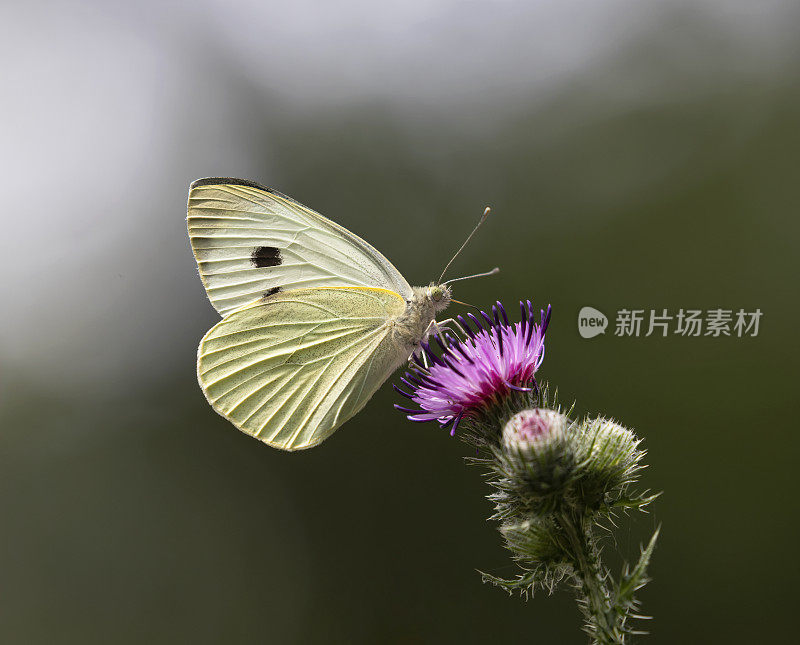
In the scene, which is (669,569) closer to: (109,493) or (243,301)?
(243,301)

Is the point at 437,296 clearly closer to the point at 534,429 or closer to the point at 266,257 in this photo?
the point at 266,257

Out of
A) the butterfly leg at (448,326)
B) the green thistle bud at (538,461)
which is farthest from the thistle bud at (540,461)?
the butterfly leg at (448,326)

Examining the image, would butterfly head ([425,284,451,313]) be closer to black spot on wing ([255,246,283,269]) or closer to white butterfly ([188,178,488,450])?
white butterfly ([188,178,488,450])

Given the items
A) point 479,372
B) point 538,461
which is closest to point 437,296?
point 479,372

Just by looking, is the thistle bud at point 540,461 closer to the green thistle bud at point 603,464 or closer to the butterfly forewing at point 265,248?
the green thistle bud at point 603,464

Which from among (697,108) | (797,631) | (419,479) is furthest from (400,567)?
(697,108)

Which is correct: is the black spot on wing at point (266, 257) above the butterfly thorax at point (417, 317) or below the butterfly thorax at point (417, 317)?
above

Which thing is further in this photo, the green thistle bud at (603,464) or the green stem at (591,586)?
the green thistle bud at (603,464)
